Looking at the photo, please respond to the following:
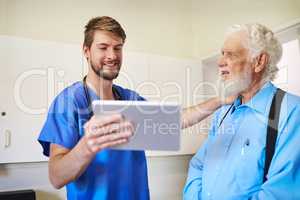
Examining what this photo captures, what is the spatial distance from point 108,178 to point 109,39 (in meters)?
0.53

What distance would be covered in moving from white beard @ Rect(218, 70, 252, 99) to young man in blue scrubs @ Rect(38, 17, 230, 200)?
0.09m

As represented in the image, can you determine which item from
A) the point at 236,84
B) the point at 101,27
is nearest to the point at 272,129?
the point at 236,84

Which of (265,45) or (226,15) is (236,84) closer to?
(265,45)

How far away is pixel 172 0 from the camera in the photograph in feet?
4.71

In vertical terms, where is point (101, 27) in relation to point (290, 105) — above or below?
above

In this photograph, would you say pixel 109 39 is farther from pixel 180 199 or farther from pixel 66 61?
pixel 180 199

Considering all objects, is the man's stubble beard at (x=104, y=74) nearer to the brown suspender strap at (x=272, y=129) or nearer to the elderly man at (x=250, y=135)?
the elderly man at (x=250, y=135)

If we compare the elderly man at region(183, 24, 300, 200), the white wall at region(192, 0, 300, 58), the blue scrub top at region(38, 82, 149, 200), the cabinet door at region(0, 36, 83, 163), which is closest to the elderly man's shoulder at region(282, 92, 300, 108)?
the elderly man at region(183, 24, 300, 200)

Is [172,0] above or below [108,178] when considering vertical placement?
above

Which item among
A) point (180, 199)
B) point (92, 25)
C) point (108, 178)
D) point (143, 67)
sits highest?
point (92, 25)

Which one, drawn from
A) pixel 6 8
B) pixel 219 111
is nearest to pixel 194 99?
pixel 219 111

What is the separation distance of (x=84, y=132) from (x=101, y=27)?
48 centimetres

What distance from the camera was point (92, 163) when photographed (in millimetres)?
998

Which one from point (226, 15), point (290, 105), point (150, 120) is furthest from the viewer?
point (226, 15)
